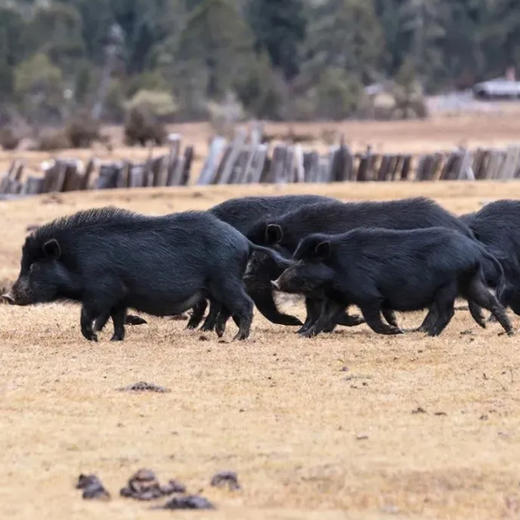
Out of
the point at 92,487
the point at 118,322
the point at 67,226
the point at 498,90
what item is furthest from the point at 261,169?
the point at 498,90

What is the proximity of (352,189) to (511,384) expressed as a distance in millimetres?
14632

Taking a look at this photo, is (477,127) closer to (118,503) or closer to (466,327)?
(466,327)

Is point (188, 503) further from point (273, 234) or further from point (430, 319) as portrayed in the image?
point (273, 234)

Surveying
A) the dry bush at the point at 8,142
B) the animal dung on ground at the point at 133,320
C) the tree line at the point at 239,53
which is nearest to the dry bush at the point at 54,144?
the dry bush at the point at 8,142

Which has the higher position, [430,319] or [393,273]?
[393,273]

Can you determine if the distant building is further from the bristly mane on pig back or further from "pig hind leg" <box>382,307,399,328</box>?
the bristly mane on pig back

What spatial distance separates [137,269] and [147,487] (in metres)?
5.19

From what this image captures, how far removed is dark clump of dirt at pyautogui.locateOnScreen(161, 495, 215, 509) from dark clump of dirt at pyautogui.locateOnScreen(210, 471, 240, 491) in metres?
0.31

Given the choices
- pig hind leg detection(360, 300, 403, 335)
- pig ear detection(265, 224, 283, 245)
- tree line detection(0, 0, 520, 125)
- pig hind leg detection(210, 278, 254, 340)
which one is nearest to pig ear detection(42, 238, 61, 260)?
pig hind leg detection(210, 278, 254, 340)

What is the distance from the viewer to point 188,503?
7.64m

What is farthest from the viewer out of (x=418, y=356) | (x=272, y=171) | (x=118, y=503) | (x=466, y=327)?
(x=272, y=171)

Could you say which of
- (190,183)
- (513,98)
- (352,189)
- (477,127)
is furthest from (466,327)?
(513,98)

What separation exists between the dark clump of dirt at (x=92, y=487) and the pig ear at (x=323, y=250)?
5329 millimetres

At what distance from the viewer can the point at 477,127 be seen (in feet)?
177
